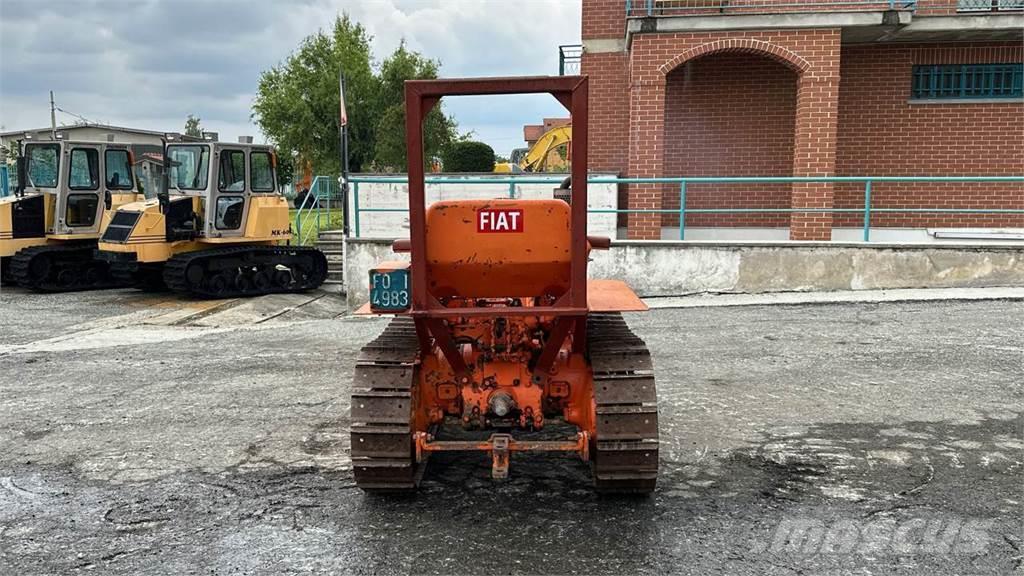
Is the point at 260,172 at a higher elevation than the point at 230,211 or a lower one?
higher

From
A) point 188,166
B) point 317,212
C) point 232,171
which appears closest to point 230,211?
point 232,171

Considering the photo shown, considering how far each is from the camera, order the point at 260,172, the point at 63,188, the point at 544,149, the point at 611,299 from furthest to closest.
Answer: the point at 544,149 < the point at 63,188 < the point at 260,172 < the point at 611,299

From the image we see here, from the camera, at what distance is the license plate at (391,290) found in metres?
3.81

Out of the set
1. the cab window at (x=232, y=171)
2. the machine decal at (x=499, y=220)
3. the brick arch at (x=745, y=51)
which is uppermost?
the brick arch at (x=745, y=51)

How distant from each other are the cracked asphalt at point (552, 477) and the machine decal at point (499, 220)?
4.73ft

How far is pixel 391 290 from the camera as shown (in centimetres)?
383

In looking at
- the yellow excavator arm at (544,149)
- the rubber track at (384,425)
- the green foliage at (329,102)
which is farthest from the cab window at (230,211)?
the green foliage at (329,102)

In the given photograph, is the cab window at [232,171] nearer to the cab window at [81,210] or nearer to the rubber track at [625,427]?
the cab window at [81,210]

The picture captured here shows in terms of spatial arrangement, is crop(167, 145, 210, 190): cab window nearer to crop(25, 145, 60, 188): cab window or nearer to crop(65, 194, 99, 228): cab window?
crop(65, 194, 99, 228): cab window

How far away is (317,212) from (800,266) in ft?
39.7

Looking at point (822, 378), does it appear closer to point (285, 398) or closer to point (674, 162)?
point (285, 398)

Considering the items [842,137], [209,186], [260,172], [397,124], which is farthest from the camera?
[397,124]

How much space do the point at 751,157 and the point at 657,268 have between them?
11.4ft

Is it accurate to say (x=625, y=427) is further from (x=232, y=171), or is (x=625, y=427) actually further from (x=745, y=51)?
(x=232, y=171)
